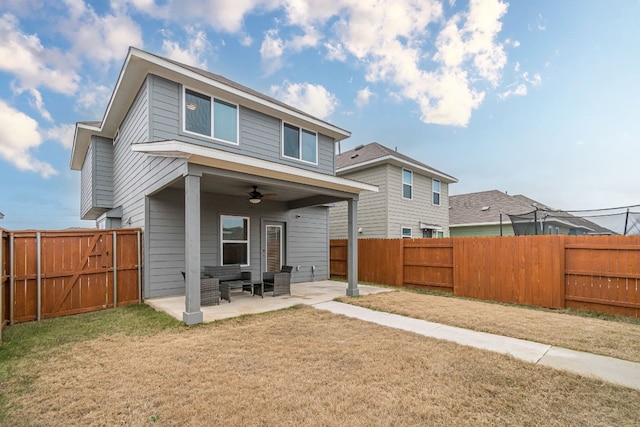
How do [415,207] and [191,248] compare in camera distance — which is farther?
[415,207]

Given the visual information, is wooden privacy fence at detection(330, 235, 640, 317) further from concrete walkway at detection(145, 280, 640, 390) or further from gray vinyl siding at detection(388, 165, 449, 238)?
gray vinyl siding at detection(388, 165, 449, 238)

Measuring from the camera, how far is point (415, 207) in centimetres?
1506

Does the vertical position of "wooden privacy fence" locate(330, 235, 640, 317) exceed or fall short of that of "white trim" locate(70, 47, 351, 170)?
it falls short

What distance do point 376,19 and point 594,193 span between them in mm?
16610

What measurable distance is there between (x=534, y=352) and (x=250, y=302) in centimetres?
551

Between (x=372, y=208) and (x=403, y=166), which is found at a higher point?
(x=403, y=166)

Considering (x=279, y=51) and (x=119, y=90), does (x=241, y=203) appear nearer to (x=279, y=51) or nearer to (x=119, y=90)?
(x=119, y=90)

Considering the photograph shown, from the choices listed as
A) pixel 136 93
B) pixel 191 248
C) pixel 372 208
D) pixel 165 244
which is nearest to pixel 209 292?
→ pixel 191 248

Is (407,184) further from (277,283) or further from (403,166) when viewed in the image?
(277,283)

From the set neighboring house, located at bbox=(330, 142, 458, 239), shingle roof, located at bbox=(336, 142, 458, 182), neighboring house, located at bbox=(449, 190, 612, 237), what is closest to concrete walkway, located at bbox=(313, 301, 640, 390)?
neighboring house, located at bbox=(330, 142, 458, 239)

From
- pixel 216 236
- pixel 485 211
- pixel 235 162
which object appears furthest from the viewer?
pixel 485 211

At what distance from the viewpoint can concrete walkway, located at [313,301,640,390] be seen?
3503 millimetres

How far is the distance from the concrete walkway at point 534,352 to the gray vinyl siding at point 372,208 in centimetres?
787

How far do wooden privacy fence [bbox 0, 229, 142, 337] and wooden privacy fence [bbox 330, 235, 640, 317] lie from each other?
315 inches
